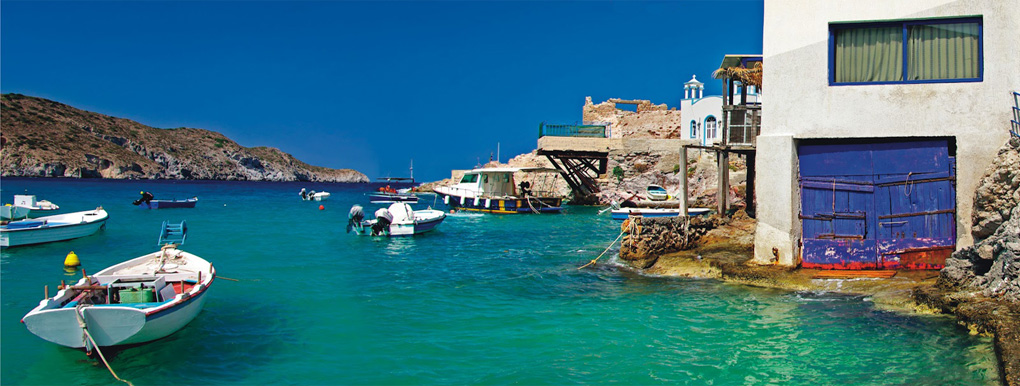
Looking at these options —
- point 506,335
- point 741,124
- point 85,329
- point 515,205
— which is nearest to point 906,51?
point 741,124

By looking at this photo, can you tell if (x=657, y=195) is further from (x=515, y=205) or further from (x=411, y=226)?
(x=411, y=226)

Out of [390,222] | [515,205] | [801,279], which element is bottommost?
[801,279]

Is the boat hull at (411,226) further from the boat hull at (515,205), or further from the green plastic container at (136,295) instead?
the green plastic container at (136,295)

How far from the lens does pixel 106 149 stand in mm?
110875

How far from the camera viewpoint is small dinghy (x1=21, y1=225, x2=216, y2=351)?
7121 mm

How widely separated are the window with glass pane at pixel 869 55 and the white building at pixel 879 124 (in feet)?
0.06

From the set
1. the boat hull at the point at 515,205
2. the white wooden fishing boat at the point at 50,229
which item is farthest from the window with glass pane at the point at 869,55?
the boat hull at the point at 515,205

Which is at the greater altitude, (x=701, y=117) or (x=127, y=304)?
(x=701, y=117)

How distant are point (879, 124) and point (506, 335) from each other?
284 inches

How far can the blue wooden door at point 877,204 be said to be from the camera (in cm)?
998

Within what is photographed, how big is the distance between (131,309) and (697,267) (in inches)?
392

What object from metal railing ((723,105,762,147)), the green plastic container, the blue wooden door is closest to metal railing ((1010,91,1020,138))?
the blue wooden door

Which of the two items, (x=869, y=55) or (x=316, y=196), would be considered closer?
(x=869, y=55)

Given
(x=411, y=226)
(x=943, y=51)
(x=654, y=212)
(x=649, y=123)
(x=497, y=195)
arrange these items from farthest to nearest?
(x=649, y=123), (x=497, y=195), (x=654, y=212), (x=411, y=226), (x=943, y=51)
